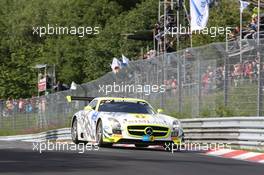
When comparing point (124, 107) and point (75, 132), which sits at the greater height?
point (124, 107)

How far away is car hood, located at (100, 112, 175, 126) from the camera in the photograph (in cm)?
1691

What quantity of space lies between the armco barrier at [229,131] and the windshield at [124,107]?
1.94m

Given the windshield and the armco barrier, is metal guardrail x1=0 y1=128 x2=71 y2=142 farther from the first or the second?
the windshield

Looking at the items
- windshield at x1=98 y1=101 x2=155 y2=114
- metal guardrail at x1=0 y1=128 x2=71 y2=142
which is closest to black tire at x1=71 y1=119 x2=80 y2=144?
windshield at x1=98 y1=101 x2=155 y2=114

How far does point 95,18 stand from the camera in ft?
221

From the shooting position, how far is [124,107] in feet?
59.7

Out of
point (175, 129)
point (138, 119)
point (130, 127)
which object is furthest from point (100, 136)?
point (175, 129)

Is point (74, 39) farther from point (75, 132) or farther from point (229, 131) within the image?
point (229, 131)

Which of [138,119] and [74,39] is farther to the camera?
[74,39]

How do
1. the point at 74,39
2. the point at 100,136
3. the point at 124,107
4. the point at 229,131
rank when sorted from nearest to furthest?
1. the point at 100,136
2. the point at 124,107
3. the point at 229,131
4. the point at 74,39

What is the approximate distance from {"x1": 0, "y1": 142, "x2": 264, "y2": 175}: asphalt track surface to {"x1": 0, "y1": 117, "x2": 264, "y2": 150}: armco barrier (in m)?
3.70

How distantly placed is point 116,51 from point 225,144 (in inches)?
1491

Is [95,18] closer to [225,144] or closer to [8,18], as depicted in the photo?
[8,18]

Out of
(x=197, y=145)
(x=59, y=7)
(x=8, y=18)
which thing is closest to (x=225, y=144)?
(x=197, y=145)
